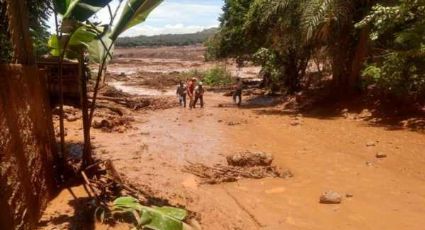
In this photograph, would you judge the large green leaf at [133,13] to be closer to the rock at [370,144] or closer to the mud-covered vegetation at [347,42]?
the rock at [370,144]

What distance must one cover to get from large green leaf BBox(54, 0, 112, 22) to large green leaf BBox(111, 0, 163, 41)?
10.0 inches

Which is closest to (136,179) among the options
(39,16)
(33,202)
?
(33,202)

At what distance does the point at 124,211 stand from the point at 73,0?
8.26 ft

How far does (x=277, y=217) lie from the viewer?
6.71 meters

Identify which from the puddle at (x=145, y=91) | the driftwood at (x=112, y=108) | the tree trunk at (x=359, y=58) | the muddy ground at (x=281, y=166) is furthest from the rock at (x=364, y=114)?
the puddle at (x=145, y=91)

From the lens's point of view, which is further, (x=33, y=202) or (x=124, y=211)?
(x=124, y=211)

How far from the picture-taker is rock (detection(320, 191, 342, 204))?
7.18 m

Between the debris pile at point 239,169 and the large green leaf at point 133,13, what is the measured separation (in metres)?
3.20

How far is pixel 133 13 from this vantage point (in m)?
5.84

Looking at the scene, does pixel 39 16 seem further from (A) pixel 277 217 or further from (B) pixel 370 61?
(A) pixel 277 217

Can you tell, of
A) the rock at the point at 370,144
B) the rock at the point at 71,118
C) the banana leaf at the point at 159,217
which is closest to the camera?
the banana leaf at the point at 159,217

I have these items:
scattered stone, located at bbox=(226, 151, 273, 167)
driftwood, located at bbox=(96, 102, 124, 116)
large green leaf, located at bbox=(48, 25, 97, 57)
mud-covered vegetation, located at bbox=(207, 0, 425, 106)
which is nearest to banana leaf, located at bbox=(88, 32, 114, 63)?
large green leaf, located at bbox=(48, 25, 97, 57)

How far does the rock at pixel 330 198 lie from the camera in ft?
23.5

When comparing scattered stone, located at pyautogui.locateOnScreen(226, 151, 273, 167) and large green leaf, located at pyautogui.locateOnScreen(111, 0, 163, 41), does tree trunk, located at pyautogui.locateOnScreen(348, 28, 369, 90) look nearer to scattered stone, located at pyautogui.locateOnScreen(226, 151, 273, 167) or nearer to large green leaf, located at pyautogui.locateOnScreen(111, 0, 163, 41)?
scattered stone, located at pyautogui.locateOnScreen(226, 151, 273, 167)
